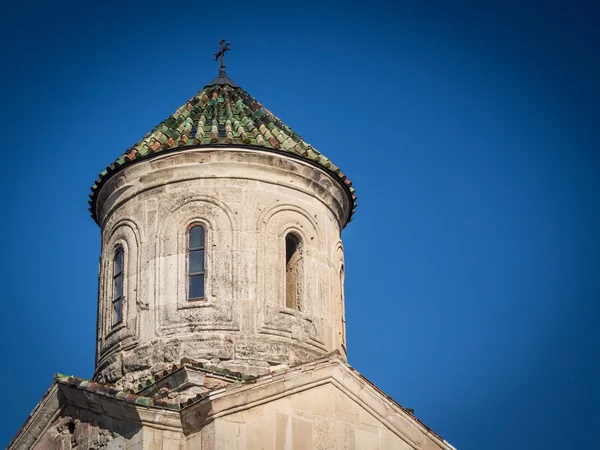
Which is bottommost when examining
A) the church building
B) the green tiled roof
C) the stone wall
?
the stone wall

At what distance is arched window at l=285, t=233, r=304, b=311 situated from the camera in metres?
20.2

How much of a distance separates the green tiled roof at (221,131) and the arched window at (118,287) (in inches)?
43.8

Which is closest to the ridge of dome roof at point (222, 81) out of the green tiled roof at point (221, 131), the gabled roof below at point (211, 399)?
the green tiled roof at point (221, 131)

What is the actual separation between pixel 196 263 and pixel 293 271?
4.94ft

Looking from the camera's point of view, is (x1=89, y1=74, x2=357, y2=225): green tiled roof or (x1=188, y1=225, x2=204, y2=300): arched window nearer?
(x1=188, y1=225, x2=204, y2=300): arched window

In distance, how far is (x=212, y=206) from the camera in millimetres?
20109

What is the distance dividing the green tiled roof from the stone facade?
5.6 inches

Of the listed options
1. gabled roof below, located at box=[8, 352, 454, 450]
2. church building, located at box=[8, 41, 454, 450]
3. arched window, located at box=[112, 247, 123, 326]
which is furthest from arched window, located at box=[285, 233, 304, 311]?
arched window, located at box=[112, 247, 123, 326]

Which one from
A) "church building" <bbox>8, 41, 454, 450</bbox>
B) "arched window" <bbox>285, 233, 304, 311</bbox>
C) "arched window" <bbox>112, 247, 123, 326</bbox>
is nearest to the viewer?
"church building" <bbox>8, 41, 454, 450</bbox>

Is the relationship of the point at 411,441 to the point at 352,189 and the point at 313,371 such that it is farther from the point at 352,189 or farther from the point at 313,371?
the point at 352,189

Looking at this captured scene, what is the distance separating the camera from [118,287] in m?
20.6

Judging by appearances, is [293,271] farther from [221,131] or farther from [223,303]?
[221,131]

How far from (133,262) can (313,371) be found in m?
3.65

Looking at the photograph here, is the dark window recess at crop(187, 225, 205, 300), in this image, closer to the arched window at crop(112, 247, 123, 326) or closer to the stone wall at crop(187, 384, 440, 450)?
the arched window at crop(112, 247, 123, 326)
